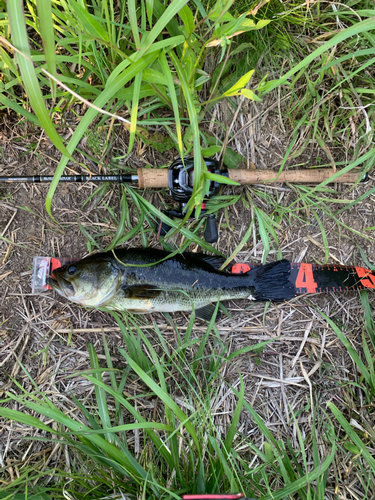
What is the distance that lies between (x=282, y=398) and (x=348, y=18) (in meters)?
3.30

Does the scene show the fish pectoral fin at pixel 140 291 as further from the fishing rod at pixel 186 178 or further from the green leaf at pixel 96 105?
the green leaf at pixel 96 105

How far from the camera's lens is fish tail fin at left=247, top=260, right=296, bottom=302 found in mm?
2887

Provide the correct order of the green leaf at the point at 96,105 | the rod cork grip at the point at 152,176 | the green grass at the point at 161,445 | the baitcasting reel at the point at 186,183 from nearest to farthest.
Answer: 1. the green leaf at the point at 96,105
2. the green grass at the point at 161,445
3. the baitcasting reel at the point at 186,183
4. the rod cork grip at the point at 152,176

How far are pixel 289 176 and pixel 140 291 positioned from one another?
1.64 m

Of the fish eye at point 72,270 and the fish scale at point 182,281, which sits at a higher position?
the fish eye at point 72,270

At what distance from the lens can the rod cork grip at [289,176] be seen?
2732 mm

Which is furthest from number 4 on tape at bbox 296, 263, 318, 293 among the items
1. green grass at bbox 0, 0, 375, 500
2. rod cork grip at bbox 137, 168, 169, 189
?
rod cork grip at bbox 137, 168, 169, 189

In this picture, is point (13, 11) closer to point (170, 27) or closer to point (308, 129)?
point (170, 27)

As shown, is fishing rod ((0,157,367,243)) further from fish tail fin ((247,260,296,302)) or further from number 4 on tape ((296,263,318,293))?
number 4 on tape ((296,263,318,293))

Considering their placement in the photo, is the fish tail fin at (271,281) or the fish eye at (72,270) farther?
the fish tail fin at (271,281)

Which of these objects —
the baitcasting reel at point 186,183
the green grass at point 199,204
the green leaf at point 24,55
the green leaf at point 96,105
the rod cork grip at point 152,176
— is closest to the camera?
the green leaf at point 24,55

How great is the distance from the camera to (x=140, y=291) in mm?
2750

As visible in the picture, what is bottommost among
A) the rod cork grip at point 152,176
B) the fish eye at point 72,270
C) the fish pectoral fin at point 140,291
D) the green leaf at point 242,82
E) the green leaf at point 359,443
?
the green leaf at point 359,443

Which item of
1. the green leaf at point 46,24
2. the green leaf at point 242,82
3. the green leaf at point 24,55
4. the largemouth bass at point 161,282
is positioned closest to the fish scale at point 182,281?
the largemouth bass at point 161,282
